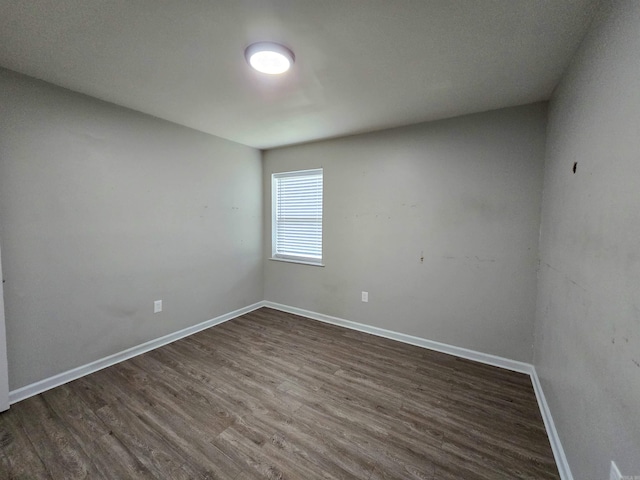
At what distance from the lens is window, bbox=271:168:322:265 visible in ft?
11.8

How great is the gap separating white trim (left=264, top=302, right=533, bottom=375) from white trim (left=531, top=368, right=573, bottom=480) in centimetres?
25

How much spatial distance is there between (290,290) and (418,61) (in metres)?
3.04

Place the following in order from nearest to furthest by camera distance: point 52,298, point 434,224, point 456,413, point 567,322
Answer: point 567,322 → point 456,413 → point 52,298 → point 434,224

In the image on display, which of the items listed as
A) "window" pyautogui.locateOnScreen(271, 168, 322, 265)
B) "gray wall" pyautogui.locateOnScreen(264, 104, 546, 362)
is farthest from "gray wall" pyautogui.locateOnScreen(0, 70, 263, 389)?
"gray wall" pyautogui.locateOnScreen(264, 104, 546, 362)

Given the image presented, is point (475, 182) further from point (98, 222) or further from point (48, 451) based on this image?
point (48, 451)

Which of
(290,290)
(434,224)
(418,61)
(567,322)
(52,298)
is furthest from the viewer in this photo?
(290,290)

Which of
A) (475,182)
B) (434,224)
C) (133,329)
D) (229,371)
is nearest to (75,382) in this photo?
(133,329)

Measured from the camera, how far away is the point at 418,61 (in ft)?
5.46

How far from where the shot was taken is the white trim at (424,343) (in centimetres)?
241

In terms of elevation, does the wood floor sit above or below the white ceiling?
below

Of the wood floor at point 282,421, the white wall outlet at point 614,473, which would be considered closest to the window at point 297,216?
the wood floor at point 282,421

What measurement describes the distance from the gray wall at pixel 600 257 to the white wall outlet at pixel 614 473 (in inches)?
1.3

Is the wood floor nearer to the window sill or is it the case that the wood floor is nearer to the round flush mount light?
the window sill

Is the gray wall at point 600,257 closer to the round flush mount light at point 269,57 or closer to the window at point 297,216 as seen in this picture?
the round flush mount light at point 269,57
